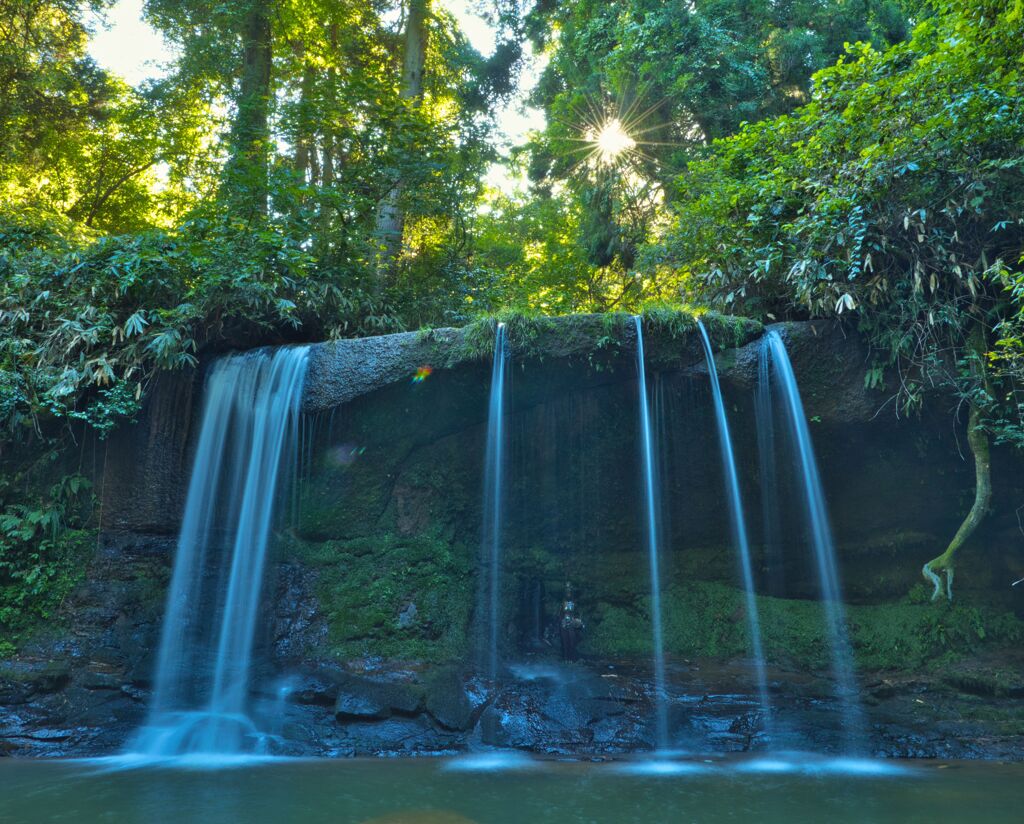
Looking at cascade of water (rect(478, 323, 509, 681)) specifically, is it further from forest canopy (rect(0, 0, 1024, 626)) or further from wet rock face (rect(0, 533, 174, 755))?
wet rock face (rect(0, 533, 174, 755))

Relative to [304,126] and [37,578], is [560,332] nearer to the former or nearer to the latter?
[37,578]

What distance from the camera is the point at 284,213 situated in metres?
9.73

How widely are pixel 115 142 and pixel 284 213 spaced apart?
6.57m

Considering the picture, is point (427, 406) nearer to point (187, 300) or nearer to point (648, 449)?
point (648, 449)

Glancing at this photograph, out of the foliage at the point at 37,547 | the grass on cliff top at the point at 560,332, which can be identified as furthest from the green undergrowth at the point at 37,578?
the grass on cliff top at the point at 560,332

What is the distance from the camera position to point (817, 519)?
299 inches

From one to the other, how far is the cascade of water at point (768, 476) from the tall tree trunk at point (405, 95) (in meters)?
6.03

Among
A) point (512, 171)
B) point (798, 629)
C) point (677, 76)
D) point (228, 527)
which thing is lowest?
point (798, 629)

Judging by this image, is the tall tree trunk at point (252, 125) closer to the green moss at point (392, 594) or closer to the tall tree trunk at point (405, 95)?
the tall tree trunk at point (405, 95)

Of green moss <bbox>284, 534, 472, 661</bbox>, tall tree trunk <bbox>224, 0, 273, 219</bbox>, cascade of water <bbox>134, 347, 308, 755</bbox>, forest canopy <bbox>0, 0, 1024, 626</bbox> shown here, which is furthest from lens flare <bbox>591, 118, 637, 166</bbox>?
green moss <bbox>284, 534, 472, 661</bbox>

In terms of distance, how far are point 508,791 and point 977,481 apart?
18.6 ft

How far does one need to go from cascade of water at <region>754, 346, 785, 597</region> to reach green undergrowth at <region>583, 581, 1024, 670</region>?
1.05ft

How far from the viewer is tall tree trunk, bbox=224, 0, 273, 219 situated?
368 inches

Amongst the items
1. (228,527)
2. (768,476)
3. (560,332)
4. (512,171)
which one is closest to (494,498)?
(560,332)
